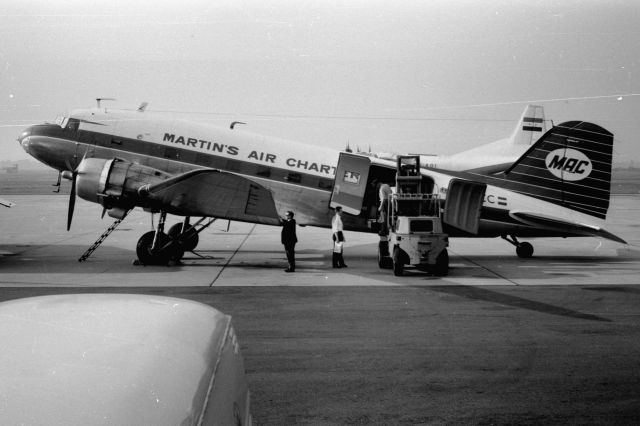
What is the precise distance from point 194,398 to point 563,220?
1676 cm

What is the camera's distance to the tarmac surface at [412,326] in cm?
619

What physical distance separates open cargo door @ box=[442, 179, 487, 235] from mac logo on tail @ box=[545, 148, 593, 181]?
2328 mm

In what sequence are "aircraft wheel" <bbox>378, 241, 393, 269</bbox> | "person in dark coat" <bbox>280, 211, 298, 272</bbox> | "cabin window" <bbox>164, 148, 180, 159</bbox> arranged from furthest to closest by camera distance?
1. "cabin window" <bbox>164, 148, 180, 159</bbox>
2. "aircraft wheel" <bbox>378, 241, 393, 269</bbox>
3. "person in dark coat" <bbox>280, 211, 298, 272</bbox>

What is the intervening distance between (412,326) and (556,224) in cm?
949

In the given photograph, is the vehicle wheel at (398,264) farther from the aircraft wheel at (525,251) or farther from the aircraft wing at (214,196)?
the aircraft wheel at (525,251)

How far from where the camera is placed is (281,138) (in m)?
18.5

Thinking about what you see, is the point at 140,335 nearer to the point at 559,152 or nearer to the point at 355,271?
the point at 355,271

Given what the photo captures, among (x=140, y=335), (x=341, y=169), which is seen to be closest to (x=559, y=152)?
(x=341, y=169)

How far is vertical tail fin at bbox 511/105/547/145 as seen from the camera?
125 feet

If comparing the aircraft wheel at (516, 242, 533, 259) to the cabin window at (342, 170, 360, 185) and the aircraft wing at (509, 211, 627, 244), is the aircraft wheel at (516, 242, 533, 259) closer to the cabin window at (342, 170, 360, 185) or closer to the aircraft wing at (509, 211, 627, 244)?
the aircraft wing at (509, 211, 627, 244)

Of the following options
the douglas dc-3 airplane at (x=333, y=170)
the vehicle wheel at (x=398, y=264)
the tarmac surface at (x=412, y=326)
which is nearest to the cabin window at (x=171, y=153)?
the douglas dc-3 airplane at (x=333, y=170)

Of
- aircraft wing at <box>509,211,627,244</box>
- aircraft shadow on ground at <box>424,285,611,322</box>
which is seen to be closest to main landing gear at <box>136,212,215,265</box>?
aircraft shadow on ground at <box>424,285,611,322</box>

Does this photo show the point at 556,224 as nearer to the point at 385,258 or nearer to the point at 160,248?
the point at 385,258

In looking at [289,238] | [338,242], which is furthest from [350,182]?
[289,238]
